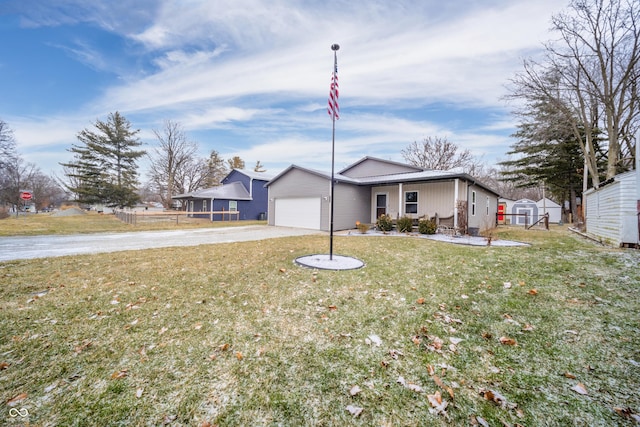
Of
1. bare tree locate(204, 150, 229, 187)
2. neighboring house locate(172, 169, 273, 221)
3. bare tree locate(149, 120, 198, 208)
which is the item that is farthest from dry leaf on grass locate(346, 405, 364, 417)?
bare tree locate(204, 150, 229, 187)

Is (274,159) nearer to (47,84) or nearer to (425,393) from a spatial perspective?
(47,84)

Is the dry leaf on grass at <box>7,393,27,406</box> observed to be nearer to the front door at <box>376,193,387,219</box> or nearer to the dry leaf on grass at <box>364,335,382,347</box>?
the dry leaf on grass at <box>364,335,382,347</box>

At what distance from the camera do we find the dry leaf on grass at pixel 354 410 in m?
1.89

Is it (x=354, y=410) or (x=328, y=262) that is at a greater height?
(x=328, y=262)

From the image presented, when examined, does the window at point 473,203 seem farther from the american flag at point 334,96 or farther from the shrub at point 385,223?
the american flag at point 334,96

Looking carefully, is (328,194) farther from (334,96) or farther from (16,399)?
(16,399)

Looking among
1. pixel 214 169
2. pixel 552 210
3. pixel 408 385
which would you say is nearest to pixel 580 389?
pixel 408 385

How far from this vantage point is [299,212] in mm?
16109

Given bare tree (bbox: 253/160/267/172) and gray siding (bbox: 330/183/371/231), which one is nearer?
gray siding (bbox: 330/183/371/231)

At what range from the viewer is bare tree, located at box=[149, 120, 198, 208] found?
101 feet

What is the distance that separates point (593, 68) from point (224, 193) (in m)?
26.6

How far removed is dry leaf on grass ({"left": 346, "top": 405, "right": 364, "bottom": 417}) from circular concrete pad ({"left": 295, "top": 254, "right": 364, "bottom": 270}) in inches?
139

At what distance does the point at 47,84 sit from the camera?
12.4 metres

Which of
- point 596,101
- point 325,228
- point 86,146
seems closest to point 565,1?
point 596,101
